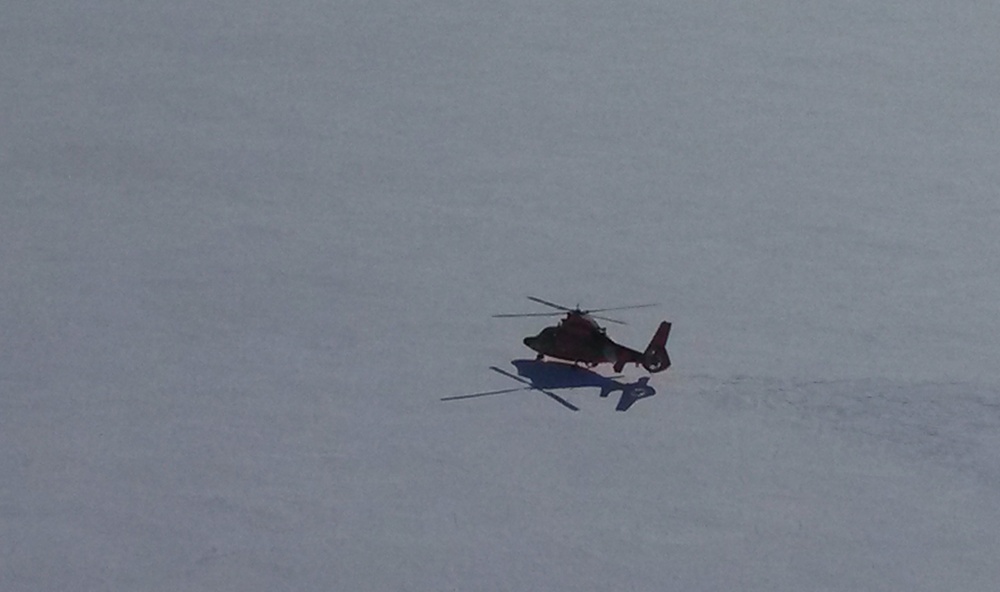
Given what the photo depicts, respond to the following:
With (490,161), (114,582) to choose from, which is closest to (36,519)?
(114,582)

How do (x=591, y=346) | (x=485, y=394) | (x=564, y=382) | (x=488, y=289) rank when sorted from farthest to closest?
(x=488, y=289), (x=564, y=382), (x=591, y=346), (x=485, y=394)

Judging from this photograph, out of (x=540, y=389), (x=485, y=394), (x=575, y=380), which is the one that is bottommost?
(x=485, y=394)

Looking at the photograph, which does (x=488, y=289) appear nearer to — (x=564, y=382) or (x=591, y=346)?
(x=564, y=382)

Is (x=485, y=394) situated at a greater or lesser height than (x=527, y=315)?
lesser

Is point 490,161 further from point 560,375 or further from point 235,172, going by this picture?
point 560,375

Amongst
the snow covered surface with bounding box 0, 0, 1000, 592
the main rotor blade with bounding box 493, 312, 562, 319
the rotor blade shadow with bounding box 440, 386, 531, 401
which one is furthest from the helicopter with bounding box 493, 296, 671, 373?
the rotor blade shadow with bounding box 440, 386, 531, 401

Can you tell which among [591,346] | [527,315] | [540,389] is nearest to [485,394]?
[540,389]

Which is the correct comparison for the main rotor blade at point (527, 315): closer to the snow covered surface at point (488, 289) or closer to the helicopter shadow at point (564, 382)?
the snow covered surface at point (488, 289)
